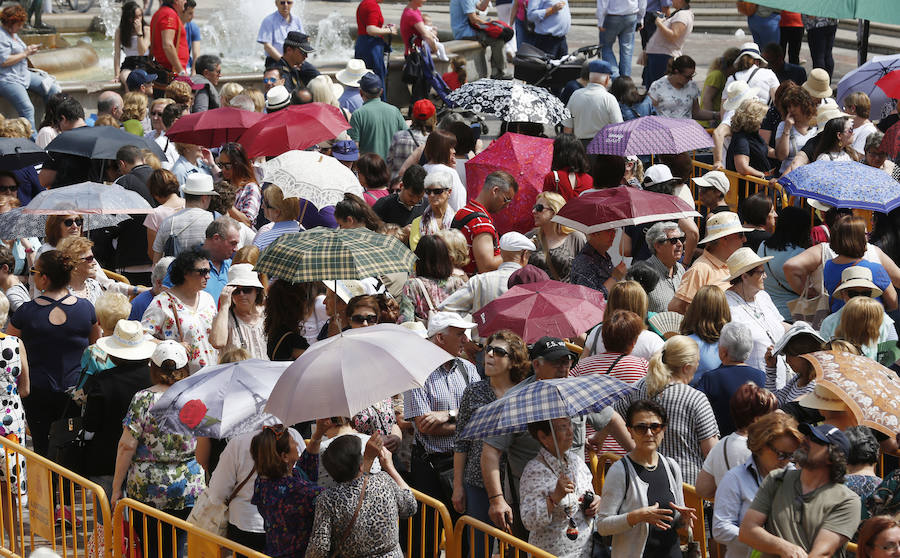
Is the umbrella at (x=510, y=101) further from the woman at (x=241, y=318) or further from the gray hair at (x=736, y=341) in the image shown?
the gray hair at (x=736, y=341)

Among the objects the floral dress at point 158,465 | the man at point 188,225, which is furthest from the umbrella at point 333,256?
the man at point 188,225

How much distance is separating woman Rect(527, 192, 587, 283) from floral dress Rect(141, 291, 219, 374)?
2.71m

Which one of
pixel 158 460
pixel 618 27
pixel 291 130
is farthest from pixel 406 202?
pixel 618 27

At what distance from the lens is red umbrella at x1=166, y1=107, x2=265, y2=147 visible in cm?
1212

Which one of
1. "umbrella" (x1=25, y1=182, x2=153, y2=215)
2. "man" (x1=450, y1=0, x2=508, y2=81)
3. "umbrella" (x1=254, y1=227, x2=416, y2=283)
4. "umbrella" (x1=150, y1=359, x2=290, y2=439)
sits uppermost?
"umbrella" (x1=254, y1=227, x2=416, y2=283)

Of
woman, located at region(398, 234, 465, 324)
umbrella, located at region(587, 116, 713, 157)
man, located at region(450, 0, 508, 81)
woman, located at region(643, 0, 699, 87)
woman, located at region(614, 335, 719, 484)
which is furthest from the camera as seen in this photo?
man, located at region(450, 0, 508, 81)

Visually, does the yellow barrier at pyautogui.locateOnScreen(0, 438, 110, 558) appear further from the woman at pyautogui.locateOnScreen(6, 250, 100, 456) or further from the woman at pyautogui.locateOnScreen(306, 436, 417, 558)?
the woman at pyautogui.locateOnScreen(306, 436, 417, 558)

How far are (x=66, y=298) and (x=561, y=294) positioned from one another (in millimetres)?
3191

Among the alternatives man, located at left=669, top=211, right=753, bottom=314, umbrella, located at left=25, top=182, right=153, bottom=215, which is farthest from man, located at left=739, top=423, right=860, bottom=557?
umbrella, located at left=25, top=182, right=153, bottom=215

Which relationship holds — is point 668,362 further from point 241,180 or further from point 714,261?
point 241,180

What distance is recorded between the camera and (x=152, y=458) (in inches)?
287

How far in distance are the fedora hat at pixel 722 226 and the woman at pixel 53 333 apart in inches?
170

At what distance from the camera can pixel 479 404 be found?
6.88m

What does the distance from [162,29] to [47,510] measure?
9.50 meters
